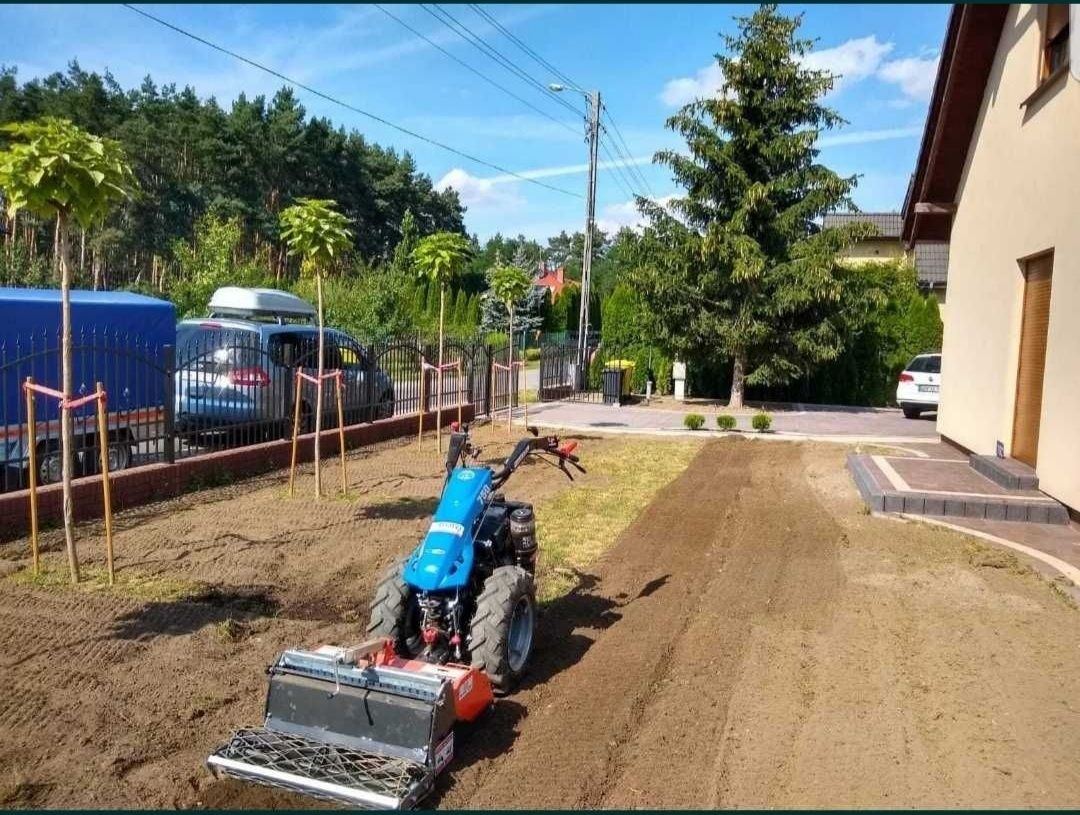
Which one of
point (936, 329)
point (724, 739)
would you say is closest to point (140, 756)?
point (724, 739)

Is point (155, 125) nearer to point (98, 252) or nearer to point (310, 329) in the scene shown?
point (98, 252)

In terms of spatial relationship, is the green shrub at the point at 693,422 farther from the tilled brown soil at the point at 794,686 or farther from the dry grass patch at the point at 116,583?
the dry grass patch at the point at 116,583

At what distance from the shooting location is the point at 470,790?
3641 mm

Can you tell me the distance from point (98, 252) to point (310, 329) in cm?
3306

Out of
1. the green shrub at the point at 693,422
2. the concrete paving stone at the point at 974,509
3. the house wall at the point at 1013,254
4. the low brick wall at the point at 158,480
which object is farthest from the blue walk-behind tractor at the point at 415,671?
the green shrub at the point at 693,422

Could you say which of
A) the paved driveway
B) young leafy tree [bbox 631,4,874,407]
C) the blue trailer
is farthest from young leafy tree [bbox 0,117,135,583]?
young leafy tree [bbox 631,4,874,407]

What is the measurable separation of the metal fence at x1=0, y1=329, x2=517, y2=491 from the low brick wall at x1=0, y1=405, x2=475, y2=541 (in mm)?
287

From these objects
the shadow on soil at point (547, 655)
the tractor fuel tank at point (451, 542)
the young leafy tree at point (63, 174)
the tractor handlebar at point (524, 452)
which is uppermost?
the young leafy tree at point (63, 174)

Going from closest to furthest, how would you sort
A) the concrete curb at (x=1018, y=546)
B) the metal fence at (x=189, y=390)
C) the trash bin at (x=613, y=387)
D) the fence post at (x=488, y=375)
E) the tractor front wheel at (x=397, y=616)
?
the tractor front wheel at (x=397, y=616)
the concrete curb at (x=1018, y=546)
the metal fence at (x=189, y=390)
the fence post at (x=488, y=375)
the trash bin at (x=613, y=387)

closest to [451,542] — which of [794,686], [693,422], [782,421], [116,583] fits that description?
[794,686]

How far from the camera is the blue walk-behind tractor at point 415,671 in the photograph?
348 cm

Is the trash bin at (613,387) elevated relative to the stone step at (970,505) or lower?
elevated

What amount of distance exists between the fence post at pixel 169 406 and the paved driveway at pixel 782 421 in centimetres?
929

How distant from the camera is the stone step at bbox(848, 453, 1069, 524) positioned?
9133 mm
